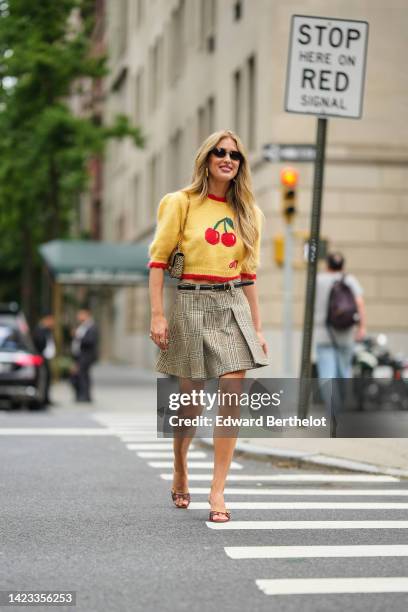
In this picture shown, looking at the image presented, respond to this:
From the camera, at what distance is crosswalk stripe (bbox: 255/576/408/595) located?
512 cm

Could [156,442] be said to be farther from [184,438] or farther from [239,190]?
[239,190]

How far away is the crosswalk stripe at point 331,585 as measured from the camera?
16.8 feet

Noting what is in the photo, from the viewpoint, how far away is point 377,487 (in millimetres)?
8695

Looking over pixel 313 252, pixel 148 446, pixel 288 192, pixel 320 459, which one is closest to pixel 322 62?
pixel 313 252

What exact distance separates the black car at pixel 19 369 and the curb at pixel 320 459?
30.0ft

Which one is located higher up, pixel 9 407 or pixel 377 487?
pixel 377 487

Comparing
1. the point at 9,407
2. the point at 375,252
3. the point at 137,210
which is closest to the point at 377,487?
the point at 9,407

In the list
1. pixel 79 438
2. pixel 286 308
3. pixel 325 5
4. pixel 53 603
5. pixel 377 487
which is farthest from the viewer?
pixel 325 5

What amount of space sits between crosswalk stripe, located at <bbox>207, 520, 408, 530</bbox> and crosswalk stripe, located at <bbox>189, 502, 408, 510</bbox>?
56 cm

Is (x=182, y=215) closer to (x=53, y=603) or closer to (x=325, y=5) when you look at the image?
(x=53, y=603)

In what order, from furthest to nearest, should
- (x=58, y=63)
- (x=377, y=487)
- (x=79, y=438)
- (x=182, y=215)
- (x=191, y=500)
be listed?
(x=58, y=63) < (x=79, y=438) < (x=377, y=487) < (x=191, y=500) < (x=182, y=215)

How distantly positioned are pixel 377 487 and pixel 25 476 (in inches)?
97.5

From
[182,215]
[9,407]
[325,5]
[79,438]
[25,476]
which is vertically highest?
[325,5]

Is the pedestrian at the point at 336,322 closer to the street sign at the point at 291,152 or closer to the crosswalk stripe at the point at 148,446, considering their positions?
the street sign at the point at 291,152
